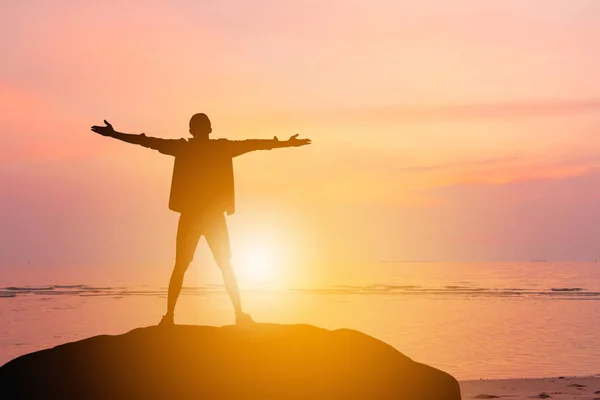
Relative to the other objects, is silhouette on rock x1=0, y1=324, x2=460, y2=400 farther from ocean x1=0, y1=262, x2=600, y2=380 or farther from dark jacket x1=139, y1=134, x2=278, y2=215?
ocean x1=0, y1=262, x2=600, y2=380

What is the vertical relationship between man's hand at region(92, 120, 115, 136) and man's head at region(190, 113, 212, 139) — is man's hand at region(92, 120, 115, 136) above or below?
below

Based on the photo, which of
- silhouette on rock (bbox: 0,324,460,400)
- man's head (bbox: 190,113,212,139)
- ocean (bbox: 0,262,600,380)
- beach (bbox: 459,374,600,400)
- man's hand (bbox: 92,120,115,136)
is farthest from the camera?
ocean (bbox: 0,262,600,380)

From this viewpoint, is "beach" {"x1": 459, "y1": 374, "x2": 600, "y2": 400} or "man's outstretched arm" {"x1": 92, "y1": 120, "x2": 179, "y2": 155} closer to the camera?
"man's outstretched arm" {"x1": 92, "y1": 120, "x2": 179, "y2": 155}

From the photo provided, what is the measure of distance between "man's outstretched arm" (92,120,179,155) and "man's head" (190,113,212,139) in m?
0.33

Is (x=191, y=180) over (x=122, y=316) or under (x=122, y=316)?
over

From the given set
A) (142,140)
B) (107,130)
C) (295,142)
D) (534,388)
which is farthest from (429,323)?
(107,130)

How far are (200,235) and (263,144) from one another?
68.9 inches

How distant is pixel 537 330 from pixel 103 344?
29689mm

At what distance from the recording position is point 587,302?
6072 cm

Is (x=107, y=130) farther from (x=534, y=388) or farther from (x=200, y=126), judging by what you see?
(x=534, y=388)

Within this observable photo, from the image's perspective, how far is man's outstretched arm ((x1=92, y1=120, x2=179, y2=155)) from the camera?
1164 cm

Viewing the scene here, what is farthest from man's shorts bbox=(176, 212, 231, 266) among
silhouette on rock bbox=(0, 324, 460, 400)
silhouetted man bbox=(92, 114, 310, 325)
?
silhouette on rock bbox=(0, 324, 460, 400)

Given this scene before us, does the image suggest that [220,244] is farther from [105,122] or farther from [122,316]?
[122,316]

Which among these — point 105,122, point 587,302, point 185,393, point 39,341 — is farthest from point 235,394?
point 587,302
